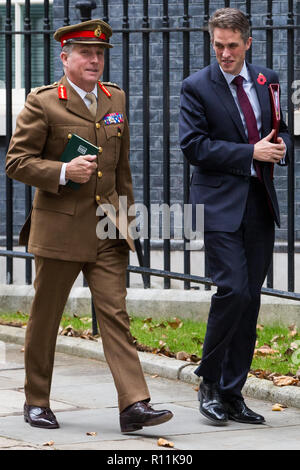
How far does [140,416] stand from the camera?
19.8 feet

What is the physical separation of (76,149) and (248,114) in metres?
0.96

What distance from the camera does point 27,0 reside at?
30.0 ft

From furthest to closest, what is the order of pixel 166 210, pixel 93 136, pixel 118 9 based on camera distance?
pixel 118 9
pixel 166 210
pixel 93 136

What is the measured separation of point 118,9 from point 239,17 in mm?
5284

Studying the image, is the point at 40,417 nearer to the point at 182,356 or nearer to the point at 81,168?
the point at 81,168

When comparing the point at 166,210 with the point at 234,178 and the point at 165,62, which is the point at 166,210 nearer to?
the point at 165,62

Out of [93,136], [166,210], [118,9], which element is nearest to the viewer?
[93,136]

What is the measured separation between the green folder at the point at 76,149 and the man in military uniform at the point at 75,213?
50 mm

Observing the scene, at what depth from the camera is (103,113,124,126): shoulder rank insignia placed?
636 cm

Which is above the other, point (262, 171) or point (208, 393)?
point (262, 171)

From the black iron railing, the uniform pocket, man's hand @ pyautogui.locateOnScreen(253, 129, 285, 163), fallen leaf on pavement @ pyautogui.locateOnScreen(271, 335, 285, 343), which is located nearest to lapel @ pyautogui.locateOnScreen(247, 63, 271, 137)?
man's hand @ pyautogui.locateOnScreen(253, 129, 285, 163)

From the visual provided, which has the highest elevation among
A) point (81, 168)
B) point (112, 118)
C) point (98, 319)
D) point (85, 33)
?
point (85, 33)

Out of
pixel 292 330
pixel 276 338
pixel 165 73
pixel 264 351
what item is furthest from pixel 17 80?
pixel 264 351
